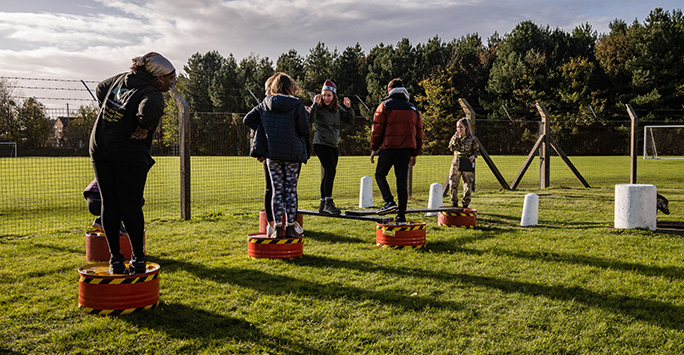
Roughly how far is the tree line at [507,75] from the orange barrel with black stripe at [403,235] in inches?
912

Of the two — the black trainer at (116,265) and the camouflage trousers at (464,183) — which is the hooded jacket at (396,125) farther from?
the black trainer at (116,265)

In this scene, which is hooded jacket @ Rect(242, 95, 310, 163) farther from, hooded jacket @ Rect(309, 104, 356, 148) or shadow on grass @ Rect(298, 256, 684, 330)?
shadow on grass @ Rect(298, 256, 684, 330)

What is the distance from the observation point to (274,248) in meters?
6.27

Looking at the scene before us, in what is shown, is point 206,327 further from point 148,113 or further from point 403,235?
point 403,235

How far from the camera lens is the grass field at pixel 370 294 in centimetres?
381

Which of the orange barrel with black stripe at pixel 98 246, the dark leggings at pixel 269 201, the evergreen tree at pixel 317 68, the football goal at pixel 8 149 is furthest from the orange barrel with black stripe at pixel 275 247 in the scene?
the evergreen tree at pixel 317 68

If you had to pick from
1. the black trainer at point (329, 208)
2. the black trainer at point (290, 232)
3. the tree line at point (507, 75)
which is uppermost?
the tree line at point (507, 75)

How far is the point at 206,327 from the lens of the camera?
4.07m

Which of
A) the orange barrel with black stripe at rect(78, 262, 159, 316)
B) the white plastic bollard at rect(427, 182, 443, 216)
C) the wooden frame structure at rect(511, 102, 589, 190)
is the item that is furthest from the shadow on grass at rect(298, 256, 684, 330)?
the wooden frame structure at rect(511, 102, 589, 190)

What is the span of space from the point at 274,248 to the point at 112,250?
6.91 feet

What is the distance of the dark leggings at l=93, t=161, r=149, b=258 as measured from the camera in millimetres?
4391

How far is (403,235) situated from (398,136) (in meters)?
1.34

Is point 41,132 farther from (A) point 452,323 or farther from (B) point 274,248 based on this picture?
(A) point 452,323

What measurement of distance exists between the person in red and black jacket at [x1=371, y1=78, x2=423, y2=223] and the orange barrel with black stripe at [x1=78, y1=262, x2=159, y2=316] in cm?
378
